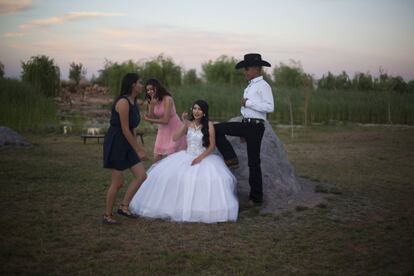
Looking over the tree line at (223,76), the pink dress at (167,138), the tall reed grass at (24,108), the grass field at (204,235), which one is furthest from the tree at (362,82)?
the pink dress at (167,138)

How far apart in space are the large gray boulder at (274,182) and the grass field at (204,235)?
325 mm

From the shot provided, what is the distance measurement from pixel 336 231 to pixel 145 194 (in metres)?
2.74

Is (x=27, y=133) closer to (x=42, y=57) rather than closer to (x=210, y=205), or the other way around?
(x=42, y=57)

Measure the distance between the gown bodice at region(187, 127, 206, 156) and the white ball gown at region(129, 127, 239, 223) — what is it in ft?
0.10

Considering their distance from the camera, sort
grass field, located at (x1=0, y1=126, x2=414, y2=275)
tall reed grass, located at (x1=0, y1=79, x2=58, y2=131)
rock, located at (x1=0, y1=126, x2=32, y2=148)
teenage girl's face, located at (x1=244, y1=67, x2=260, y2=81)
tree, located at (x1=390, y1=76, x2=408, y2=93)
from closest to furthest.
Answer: grass field, located at (x1=0, y1=126, x2=414, y2=275) < teenage girl's face, located at (x1=244, y1=67, x2=260, y2=81) < rock, located at (x1=0, y1=126, x2=32, y2=148) < tall reed grass, located at (x1=0, y1=79, x2=58, y2=131) < tree, located at (x1=390, y1=76, x2=408, y2=93)

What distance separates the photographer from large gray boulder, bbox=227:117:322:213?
7621 mm

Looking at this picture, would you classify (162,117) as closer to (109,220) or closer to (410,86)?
(109,220)

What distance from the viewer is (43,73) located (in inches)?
1043

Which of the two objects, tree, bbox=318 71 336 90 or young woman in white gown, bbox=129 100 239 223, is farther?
tree, bbox=318 71 336 90

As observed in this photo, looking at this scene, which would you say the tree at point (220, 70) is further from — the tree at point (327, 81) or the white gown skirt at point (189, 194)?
the white gown skirt at point (189, 194)

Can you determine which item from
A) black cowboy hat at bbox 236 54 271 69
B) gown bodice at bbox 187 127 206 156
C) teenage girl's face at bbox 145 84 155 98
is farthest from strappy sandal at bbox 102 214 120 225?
black cowboy hat at bbox 236 54 271 69

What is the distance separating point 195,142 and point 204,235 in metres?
1.64

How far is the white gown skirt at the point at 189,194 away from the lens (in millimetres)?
6681

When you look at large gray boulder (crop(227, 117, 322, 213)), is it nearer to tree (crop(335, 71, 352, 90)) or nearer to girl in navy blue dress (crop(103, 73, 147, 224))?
girl in navy blue dress (crop(103, 73, 147, 224))
